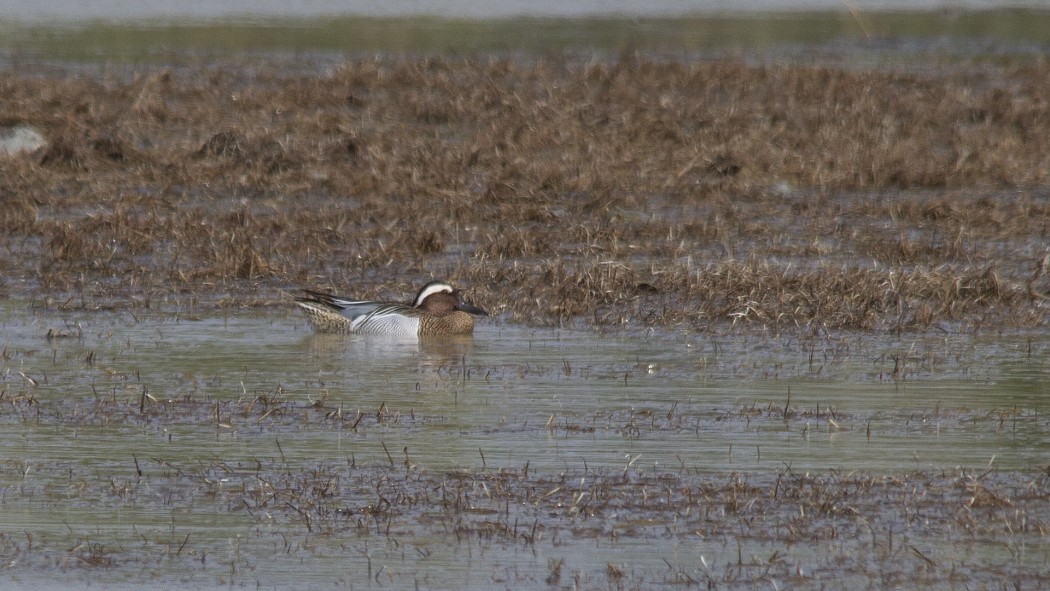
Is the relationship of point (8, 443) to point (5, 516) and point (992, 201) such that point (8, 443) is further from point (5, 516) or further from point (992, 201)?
point (992, 201)

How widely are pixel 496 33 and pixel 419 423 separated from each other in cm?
2590

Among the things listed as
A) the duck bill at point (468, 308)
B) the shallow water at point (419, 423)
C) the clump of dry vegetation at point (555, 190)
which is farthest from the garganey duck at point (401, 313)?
the clump of dry vegetation at point (555, 190)

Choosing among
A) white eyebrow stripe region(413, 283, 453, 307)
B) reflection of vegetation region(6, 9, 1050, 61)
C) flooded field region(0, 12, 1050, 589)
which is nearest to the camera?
flooded field region(0, 12, 1050, 589)

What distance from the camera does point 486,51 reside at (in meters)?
30.3

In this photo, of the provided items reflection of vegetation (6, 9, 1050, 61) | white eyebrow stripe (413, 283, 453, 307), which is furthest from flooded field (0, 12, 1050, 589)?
reflection of vegetation (6, 9, 1050, 61)

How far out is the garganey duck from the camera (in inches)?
471

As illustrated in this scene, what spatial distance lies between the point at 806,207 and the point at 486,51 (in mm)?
14371

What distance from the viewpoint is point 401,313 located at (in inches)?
475

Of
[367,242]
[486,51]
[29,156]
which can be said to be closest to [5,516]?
[367,242]

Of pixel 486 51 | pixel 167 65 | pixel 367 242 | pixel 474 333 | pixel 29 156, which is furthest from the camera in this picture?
pixel 486 51

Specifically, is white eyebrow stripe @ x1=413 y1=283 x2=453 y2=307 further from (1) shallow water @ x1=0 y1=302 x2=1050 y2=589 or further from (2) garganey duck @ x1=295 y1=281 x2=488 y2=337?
(1) shallow water @ x1=0 y1=302 x2=1050 y2=589

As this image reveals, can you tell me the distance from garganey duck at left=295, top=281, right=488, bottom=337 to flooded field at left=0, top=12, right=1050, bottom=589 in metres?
0.22

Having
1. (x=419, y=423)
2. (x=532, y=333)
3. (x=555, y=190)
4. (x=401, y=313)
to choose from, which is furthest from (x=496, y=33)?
(x=419, y=423)

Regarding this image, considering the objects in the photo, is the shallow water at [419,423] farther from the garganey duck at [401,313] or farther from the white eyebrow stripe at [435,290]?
the white eyebrow stripe at [435,290]
